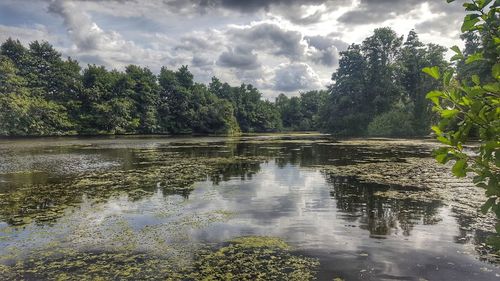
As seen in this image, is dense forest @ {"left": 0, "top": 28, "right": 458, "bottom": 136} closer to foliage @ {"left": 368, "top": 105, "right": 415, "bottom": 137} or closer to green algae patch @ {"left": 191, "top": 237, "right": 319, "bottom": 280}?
foliage @ {"left": 368, "top": 105, "right": 415, "bottom": 137}

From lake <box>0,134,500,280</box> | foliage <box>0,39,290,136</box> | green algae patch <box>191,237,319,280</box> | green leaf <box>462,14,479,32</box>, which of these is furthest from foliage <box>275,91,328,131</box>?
green leaf <box>462,14,479,32</box>

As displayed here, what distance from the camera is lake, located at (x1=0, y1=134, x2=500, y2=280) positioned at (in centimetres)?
577

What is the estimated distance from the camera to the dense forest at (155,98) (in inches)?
2201

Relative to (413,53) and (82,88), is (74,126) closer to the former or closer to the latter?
(82,88)

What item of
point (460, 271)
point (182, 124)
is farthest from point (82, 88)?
point (460, 271)

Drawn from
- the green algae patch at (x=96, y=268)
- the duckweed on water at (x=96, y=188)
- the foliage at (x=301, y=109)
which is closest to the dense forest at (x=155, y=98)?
the duckweed on water at (x=96, y=188)

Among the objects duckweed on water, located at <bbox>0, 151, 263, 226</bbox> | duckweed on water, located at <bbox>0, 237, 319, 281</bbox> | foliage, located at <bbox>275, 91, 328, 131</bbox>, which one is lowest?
duckweed on water, located at <bbox>0, 237, 319, 281</bbox>

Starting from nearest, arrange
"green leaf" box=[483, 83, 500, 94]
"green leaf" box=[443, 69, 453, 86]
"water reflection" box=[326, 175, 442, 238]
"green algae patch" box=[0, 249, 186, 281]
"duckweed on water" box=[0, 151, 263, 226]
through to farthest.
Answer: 1. "green leaf" box=[483, 83, 500, 94]
2. "green leaf" box=[443, 69, 453, 86]
3. "green algae patch" box=[0, 249, 186, 281]
4. "water reflection" box=[326, 175, 442, 238]
5. "duckweed on water" box=[0, 151, 263, 226]

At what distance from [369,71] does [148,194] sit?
62.6 meters

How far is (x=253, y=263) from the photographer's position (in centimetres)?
602

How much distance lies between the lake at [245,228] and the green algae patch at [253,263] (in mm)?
19

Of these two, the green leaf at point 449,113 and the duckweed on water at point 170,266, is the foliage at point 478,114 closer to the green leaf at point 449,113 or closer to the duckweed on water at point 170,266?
the green leaf at point 449,113

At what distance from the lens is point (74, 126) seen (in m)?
63.6

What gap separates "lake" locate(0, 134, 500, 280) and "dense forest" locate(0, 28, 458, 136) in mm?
46477
